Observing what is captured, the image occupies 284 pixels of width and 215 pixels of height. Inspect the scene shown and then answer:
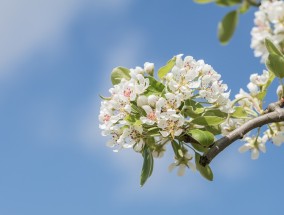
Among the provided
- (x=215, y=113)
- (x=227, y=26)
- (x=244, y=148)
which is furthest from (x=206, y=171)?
(x=227, y=26)

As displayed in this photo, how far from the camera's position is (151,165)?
2.55 m

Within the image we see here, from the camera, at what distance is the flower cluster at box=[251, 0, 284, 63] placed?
1.93 metres

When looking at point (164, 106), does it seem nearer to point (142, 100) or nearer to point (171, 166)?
point (142, 100)

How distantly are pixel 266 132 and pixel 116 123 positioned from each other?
0.76m

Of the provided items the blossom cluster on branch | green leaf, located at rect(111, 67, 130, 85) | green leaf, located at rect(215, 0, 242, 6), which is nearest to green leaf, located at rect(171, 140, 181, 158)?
the blossom cluster on branch

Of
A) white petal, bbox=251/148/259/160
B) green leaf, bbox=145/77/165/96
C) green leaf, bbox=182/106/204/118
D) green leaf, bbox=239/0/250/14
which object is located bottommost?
green leaf, bbox=239/0/250/14

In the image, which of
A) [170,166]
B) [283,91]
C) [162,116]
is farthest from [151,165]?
[283,91]

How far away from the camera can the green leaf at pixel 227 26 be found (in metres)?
1.40

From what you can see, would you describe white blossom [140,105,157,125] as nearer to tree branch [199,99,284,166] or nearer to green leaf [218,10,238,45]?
tree branch [199,99,284,166]

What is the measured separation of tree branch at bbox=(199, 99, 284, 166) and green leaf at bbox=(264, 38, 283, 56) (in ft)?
0.86

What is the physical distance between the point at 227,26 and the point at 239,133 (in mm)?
1054

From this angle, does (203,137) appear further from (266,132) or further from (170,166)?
(266,132)

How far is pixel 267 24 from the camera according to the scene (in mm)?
2039

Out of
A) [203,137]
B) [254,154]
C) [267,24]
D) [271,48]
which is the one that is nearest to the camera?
[267,24]
